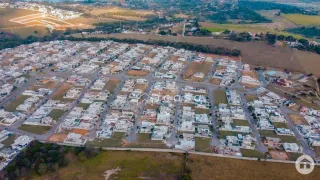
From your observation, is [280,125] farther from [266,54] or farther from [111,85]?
[266,54]

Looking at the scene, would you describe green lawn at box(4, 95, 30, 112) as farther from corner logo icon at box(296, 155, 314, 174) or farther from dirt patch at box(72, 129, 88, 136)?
corner logo icon at box(296, 155, 314, 174)

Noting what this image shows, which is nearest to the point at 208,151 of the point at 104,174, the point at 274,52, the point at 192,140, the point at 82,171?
the point at 192,140

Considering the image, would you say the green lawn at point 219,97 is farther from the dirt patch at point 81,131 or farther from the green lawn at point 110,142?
the dirt patch at point 81,131

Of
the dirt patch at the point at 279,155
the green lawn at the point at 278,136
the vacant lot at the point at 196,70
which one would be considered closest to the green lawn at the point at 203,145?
the dirt patch at the point at 279,155

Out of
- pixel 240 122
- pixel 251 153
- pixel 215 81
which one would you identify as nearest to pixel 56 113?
pixel 240 122

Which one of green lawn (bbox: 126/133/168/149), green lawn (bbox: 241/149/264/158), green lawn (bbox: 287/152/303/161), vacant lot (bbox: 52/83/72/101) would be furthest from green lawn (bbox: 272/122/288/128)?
vacant lot (bbox: 52/83/72/101)

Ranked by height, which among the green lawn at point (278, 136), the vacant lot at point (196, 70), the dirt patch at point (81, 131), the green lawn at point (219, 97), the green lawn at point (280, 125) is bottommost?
the green lawn at point (278, 136)

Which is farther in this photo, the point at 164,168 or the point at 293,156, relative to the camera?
the point at 293,156
